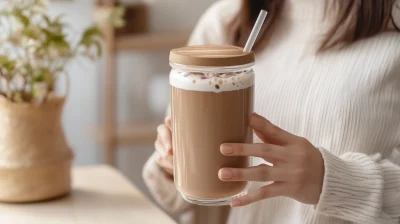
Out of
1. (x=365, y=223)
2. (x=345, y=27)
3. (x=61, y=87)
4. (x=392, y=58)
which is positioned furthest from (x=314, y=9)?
(x=61, y=87)

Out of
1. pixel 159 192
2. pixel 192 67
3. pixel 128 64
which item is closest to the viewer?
pixel 192 67

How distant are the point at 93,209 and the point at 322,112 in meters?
0.50

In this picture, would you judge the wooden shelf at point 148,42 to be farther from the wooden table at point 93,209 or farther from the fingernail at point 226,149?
the fingernail at point 226,149

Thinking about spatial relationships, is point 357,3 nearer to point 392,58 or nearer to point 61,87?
point 392,58

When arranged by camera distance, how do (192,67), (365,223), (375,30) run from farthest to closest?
1. (375,30)
2. (365,223)
3. (192,67)

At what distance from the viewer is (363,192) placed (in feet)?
3.60

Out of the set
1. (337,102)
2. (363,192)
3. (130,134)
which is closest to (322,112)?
(337,102)

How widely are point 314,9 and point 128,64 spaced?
1.64 m

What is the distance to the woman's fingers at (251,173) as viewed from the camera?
0.89m

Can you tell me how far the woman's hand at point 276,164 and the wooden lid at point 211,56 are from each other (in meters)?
0.10

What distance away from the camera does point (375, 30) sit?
123cm

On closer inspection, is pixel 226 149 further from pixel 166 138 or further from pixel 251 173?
pixel 166 138

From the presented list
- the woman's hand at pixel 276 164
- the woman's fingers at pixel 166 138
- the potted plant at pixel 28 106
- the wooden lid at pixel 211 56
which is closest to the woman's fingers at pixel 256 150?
the woman's hand at pixel 276 164

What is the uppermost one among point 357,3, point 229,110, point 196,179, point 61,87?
point 357,3
